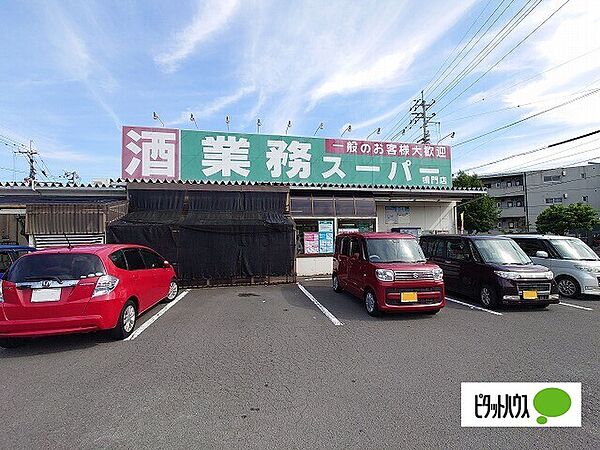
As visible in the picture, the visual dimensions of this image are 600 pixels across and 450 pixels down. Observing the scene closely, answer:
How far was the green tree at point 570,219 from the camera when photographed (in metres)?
25.7

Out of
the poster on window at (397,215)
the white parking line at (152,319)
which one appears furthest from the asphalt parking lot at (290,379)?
the poster on window at (397,215)

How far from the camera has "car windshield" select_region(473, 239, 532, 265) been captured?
24.5 ft

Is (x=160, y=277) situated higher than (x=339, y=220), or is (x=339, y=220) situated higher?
(x=339, y=220)

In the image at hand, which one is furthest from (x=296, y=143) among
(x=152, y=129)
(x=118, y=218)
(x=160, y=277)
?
(x=160, y=277)

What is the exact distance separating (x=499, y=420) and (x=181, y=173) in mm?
13174

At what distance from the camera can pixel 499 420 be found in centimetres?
289

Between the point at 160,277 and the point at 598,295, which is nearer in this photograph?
the point at 160,277

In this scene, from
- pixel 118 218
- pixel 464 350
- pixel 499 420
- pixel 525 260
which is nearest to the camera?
pixel 499 420

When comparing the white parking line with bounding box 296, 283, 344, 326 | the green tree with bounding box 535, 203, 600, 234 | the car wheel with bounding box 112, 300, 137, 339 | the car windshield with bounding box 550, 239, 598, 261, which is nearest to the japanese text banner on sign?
the white parking line with bounding box 296, 283, 344, 326

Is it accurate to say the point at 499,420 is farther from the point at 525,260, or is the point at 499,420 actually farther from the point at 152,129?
the point at 152,129

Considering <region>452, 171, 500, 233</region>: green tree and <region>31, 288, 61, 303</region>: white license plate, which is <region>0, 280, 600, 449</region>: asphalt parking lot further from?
<region>452, 171, 500, 233</region>: green tree

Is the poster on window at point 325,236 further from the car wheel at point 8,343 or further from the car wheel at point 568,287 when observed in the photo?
Answer: the car wheel at point 8,343

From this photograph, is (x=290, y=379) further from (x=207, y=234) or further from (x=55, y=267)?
(x=207, y=234)

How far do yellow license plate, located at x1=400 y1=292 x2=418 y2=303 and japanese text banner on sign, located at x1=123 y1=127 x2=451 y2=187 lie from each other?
777cm
